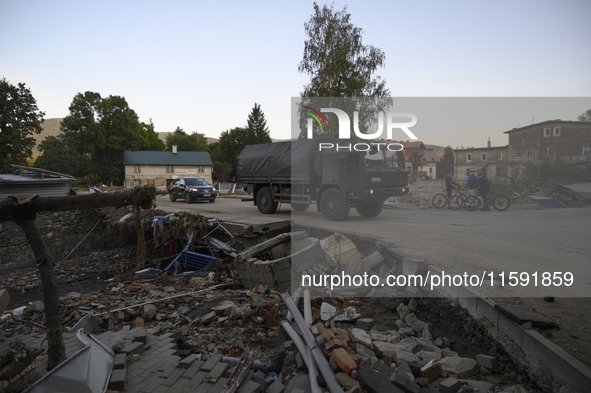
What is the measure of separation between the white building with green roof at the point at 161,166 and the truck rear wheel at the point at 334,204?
1637 inches

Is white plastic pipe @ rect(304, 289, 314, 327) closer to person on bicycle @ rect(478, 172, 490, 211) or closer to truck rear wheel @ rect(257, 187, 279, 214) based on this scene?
truck rear wheel @ rect(257, 187, 279, 214)

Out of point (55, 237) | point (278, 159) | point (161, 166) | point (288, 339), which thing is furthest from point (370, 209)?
point (161, 166)

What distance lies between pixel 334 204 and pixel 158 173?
150 feet

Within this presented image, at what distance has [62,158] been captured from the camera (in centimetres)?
5091

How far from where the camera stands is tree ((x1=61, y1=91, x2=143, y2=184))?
4925 centimetres

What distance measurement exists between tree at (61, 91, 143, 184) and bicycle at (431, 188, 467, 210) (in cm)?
4739

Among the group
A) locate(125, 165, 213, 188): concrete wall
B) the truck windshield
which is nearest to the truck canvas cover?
the truck windshield

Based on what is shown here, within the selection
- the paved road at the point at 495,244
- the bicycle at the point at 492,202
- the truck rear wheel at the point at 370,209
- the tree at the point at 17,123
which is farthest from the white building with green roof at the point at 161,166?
the paved road at the point at 495,244

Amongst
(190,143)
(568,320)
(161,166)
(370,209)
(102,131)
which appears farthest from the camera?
(190,143)

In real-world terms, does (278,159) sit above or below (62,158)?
below

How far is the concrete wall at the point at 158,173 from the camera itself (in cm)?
4956

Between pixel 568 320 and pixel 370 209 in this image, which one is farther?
pixel 370 209

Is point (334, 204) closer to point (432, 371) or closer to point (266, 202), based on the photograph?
point (266, 202)

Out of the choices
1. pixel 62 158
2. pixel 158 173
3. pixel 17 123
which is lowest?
pixel 158 173
